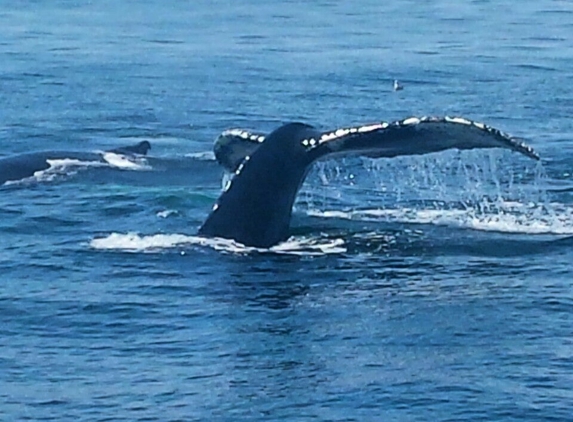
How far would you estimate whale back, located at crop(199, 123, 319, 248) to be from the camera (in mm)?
12383

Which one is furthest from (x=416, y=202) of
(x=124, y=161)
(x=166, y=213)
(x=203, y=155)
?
(x=203, y=155)

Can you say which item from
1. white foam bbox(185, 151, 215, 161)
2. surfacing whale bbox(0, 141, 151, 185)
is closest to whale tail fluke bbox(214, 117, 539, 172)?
surfacing whale bbox(0, 141, 151, 185)

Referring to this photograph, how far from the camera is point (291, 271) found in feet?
39.9

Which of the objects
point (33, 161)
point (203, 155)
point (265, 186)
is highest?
point (265, 186)

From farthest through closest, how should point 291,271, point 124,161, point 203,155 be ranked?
1. point 203,155
2. point 124,161
3. point 291,271

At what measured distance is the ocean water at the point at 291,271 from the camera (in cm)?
972

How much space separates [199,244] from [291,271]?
942 mm

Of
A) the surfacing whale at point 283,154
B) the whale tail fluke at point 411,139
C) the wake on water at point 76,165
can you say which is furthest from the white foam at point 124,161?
the whale tail fluke at point 411,139

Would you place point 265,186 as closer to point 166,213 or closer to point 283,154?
point 283,154

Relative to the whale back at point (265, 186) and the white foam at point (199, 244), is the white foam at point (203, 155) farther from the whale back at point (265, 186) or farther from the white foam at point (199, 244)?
the whale back at point (265, 186)

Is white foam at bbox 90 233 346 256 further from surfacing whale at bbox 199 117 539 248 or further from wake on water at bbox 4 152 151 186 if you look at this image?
wake on water at bbox 4 152 151 186

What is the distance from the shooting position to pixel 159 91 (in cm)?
2456

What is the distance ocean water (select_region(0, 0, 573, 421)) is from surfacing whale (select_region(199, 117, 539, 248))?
0.17m

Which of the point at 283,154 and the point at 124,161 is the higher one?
the point at 283,154
